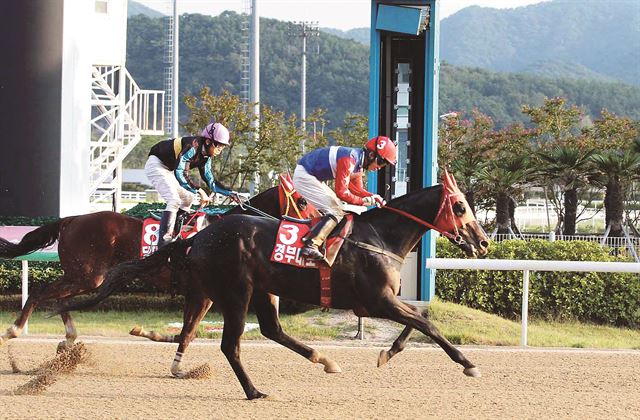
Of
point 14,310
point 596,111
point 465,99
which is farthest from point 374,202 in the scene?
point 596,111

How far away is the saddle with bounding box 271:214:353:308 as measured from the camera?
575 centimetres

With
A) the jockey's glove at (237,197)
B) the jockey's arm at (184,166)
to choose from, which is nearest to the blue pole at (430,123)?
the jockey's glove at (237,197)

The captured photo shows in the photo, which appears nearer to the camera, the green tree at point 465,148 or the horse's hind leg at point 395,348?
the horse's hind leg at point 395,348

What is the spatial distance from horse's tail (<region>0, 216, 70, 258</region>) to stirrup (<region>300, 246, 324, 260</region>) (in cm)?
261

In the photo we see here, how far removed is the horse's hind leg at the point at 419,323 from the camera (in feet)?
18.4

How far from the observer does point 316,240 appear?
571 cm

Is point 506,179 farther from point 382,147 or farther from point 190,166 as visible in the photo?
point 382,147

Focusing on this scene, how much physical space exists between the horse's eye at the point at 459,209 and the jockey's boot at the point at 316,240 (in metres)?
0.72

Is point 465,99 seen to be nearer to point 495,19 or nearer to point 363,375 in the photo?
point 363,375

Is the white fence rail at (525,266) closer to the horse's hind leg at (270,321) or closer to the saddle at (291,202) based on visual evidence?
the saddle at (291,202)

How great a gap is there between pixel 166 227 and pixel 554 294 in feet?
13.9

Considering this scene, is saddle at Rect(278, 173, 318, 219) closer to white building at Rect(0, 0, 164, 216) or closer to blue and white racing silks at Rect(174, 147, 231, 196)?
blue and white racing silks at Rect(174, 147, 231, 196)

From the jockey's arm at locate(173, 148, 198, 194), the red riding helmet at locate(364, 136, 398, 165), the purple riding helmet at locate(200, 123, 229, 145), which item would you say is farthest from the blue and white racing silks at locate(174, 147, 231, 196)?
the red riding helmet at locate(364, 136, 398, 165)

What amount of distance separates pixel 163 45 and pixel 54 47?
73.4 metres
